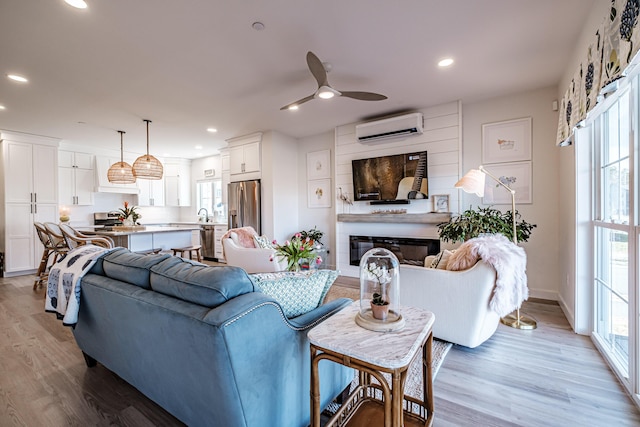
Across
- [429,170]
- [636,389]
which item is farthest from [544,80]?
[636,389]

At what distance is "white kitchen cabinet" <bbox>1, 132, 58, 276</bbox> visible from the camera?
4797 mm

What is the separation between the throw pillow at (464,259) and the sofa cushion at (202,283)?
1.75 meters

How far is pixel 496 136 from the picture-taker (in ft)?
12.0

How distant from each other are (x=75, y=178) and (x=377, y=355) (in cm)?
755

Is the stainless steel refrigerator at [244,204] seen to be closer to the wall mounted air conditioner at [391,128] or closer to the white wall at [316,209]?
the white wall at [316,209]

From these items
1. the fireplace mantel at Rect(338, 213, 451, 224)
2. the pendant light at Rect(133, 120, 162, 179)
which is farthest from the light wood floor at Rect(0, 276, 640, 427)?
the pendant light at Rect(133, 120, 162, 179)

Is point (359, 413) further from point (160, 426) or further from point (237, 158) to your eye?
point (237, 158)

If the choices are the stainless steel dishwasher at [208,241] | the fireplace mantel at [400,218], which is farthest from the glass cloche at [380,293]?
the stainless steel dishwasher at [208,241]

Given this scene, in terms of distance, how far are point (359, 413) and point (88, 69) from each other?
3.81m

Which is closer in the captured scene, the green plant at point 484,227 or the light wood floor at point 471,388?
the light wood floor at point 471,388

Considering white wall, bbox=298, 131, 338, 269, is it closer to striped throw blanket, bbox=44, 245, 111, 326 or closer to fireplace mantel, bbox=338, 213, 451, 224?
fireplace mantel, bbox=338, 213, 451, 224

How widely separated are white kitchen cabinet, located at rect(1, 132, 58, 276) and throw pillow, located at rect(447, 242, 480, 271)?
697 cm

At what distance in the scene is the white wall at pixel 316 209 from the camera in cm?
516

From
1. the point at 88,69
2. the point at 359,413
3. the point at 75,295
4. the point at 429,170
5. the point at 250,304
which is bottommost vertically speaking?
the point at 359,413
